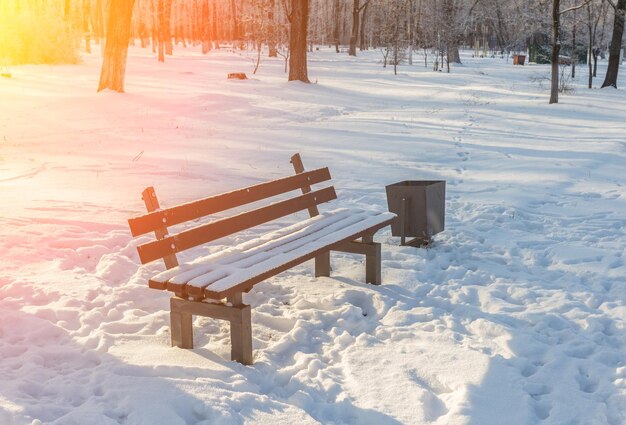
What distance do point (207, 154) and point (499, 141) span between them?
5451 millimetres

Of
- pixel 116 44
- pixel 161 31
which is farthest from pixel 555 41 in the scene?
pixel 161 31

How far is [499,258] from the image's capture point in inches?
266

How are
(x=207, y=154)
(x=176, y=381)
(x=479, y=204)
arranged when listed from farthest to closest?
(x=207, y=154) < (x=479, y=204) < (x=176, y=381)

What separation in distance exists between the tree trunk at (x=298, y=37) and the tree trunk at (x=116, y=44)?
630 centimetres

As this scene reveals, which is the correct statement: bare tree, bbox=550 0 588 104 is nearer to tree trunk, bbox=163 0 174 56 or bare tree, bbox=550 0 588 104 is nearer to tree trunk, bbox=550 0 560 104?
tree trunk, bbox=550 0 560 104

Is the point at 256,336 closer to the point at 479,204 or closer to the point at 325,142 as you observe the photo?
the point at 479,204

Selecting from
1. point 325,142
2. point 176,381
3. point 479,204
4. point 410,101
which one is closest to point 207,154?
point 325,142

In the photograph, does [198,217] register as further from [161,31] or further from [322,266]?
[161,31]

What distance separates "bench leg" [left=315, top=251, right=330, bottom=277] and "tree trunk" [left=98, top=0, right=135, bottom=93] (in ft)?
50.0

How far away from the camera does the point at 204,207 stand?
15.8ft

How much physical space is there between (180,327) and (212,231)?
0.68 m

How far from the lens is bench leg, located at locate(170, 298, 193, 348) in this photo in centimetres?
444

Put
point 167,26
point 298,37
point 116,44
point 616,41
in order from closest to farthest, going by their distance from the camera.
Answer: point 116,44 < point 298,37 < point 616,41 < point 167,26

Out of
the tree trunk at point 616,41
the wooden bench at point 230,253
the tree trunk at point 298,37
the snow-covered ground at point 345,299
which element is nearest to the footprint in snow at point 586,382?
the snow-covered ground at point 345,299
